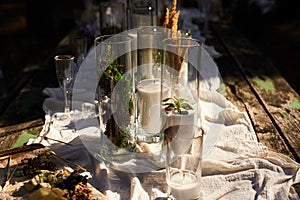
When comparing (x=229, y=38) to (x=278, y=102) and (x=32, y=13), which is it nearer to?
(x=278, y=102)

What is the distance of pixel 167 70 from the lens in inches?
40.1

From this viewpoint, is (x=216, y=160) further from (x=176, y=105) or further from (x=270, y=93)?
(x=270, y=93)

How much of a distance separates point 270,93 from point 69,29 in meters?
2.65

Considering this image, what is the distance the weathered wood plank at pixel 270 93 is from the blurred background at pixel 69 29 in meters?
0.87

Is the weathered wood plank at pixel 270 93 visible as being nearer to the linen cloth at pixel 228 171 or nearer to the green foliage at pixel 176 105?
the linen cloth at pixel 228 171

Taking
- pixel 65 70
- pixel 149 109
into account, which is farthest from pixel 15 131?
pixel 149 109

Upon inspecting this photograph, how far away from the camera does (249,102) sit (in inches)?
55.9

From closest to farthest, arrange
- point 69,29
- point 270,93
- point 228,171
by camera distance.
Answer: point 228,171 → point 270,93 → point 69,29

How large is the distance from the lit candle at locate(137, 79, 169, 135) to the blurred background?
5.78 ft

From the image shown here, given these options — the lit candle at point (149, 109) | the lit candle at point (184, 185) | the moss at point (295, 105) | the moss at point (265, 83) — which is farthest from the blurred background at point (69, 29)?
the lit candle at point (184, 185)

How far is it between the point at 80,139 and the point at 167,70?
282mm

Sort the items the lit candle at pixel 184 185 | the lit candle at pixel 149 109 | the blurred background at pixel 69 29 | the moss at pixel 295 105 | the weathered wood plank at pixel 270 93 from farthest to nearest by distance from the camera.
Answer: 1. the blurred background at pixel 69 29
2. the moss at pixel 295 105
3. the weathered wood plank at pixel 270 93
4. the lit candle at pixel 149 109
5. the lit candle at pixel 184 185

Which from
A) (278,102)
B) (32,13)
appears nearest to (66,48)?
(278,102)

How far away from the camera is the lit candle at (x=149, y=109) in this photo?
105 cm
